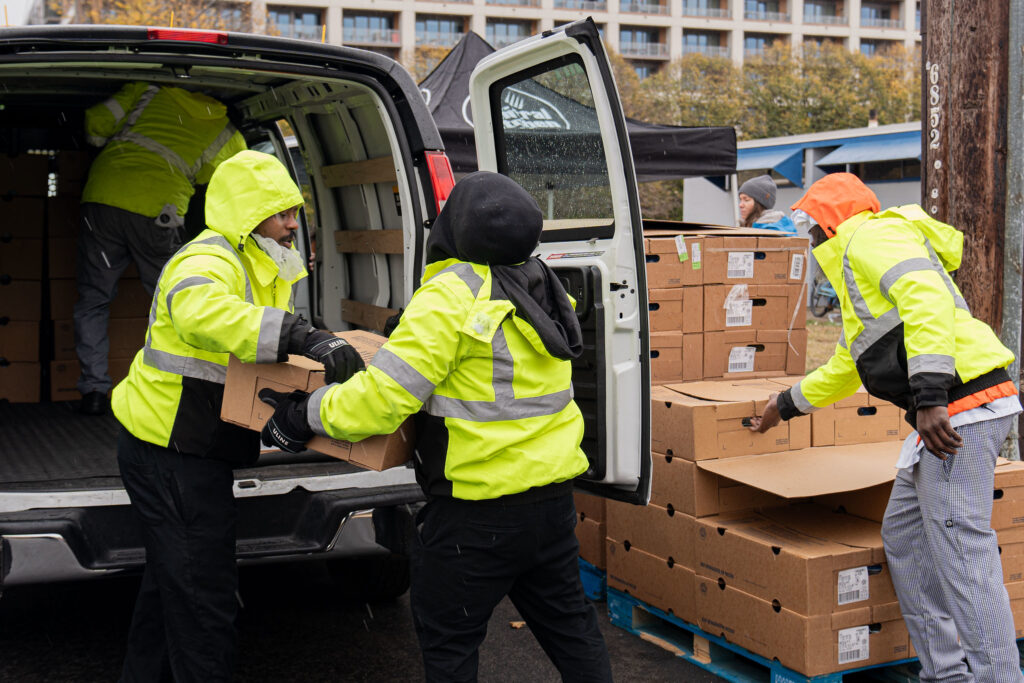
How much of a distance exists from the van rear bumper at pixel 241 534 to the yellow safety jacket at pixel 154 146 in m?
2.39

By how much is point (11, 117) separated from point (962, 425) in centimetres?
496

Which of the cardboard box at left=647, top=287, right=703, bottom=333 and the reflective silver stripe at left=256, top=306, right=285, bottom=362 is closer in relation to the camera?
the reflective silver stripe at left=256, top=306, right=285, bottom=362

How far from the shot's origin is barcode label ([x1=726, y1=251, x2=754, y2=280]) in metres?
4.57

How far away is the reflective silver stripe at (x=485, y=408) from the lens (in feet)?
8.57

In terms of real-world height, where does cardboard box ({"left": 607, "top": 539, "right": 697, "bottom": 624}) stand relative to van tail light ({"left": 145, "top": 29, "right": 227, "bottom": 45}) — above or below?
below

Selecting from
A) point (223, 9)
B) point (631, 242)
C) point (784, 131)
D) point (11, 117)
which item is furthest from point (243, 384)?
point (784, 131)

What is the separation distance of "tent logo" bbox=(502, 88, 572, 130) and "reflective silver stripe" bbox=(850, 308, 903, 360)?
1.32 meters

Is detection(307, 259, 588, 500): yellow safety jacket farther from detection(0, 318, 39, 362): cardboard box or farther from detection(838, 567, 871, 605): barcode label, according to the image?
detection(0, 318, 39, 362): cardboard box

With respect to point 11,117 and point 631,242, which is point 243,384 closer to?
point 631,242

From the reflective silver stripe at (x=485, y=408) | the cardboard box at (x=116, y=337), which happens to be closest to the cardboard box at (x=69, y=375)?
the cardboard box at (x=116, y=337)

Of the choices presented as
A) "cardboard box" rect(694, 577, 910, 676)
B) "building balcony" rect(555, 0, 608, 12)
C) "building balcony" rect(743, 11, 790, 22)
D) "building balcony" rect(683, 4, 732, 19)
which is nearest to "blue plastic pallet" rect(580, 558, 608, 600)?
"cardboard box" rect(694, 577, 910, 676)

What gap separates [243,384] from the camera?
2938 millimetres

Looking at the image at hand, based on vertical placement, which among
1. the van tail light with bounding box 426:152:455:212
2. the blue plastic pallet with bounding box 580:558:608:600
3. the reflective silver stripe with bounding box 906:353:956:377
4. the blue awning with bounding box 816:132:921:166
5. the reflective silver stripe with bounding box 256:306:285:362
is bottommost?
the blue plastic pallet with bounding box 580:558:608:600

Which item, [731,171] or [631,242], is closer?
[631,242]
